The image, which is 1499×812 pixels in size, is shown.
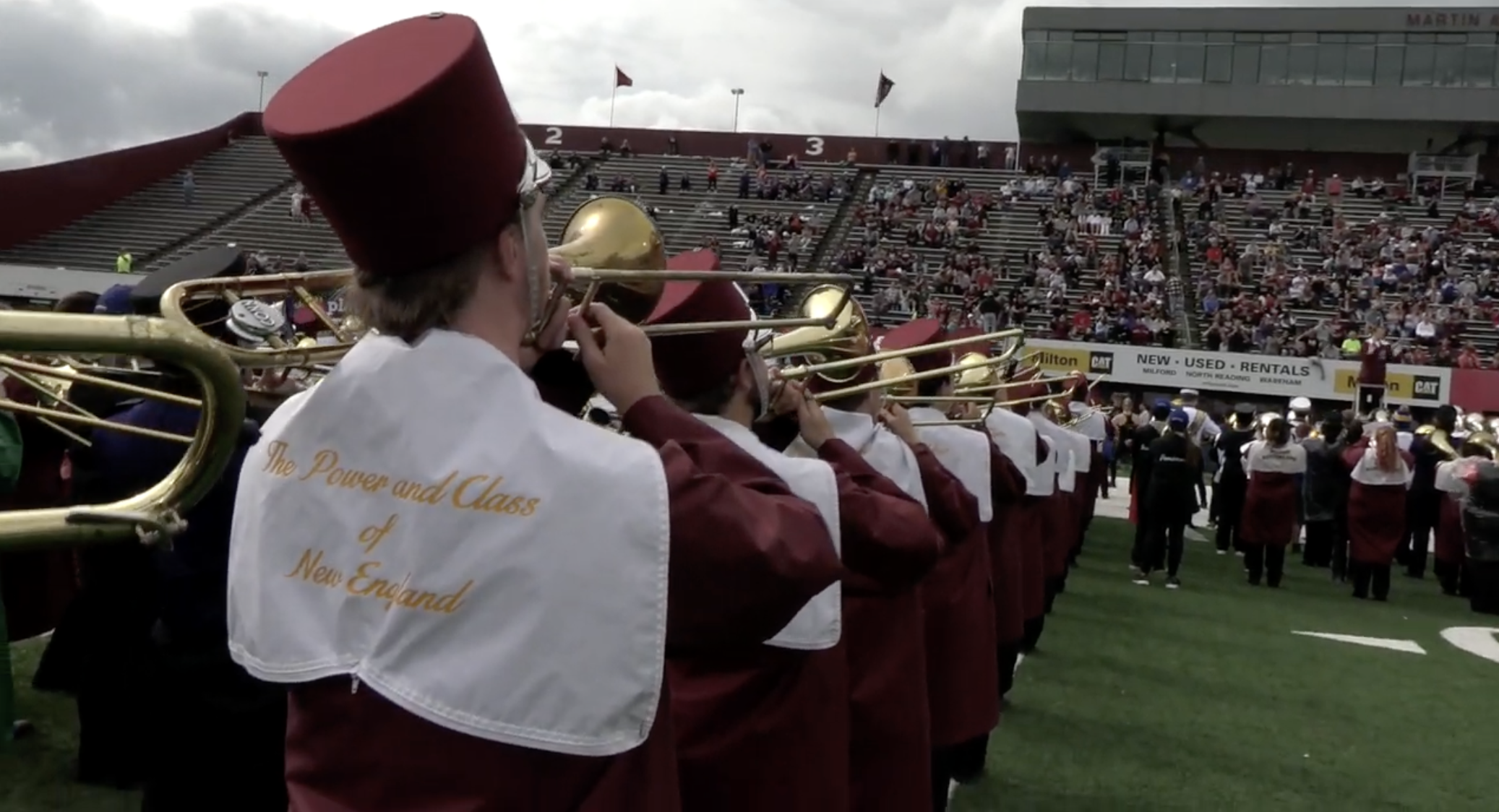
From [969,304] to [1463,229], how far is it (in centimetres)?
1282

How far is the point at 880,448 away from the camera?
3.51 metres

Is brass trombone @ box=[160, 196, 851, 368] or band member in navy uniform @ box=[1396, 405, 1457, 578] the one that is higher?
brass trombone @ box=[160, 196, 851, 368]

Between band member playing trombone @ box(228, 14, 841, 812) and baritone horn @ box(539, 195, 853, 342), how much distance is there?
56cm

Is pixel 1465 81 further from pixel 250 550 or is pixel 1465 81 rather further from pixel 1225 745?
pixel 250 550

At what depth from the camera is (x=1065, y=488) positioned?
9602mm

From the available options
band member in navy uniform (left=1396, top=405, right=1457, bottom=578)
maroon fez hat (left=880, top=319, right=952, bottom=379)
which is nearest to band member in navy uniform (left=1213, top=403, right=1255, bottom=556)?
band member in navy uniform (left=1396, top=405, right=1457, bottom=578)

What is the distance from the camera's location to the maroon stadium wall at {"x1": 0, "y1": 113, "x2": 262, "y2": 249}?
35.8 meters

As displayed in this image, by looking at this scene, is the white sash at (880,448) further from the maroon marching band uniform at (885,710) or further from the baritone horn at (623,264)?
the baritone horn at (623,264)

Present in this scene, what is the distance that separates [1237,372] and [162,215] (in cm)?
2917

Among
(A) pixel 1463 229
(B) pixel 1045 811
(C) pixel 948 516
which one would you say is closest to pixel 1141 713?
(B) pixel 1045 811

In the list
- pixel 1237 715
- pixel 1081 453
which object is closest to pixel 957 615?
pixel 1237 715

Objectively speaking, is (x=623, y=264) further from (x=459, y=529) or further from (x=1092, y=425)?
(x=1092, y=425)

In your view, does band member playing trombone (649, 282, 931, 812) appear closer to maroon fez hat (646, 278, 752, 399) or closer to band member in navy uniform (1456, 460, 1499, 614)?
maroon fez hat (646, 278, 752, 399)

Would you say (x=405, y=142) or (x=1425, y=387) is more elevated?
(x=405, y=142)
